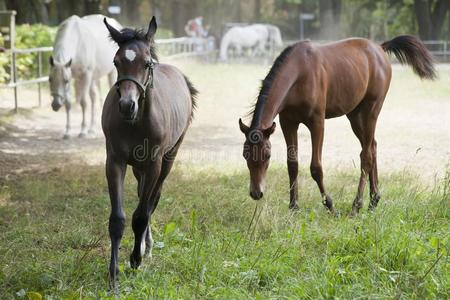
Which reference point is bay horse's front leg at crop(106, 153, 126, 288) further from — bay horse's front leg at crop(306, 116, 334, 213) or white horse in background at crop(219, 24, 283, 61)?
white horse in background at crop(219, 24, 283, 61)

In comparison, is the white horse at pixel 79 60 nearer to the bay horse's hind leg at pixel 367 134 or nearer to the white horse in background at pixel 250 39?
the bay horse's hind leg at pixel 367 134

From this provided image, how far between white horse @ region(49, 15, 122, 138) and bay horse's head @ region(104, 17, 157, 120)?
21.6 feet

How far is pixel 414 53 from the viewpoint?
7609mm

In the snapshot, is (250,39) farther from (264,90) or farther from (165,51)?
(264,90)

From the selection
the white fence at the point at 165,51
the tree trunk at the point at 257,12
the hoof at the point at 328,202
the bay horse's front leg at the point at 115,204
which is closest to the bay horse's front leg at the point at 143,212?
the bay horse's front leg at the point at 115,204

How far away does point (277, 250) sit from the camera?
185 inches

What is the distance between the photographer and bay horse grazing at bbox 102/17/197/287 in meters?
4.42

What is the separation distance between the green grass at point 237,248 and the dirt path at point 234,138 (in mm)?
1267

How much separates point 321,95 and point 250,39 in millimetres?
27362

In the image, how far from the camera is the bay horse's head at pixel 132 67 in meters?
4.28

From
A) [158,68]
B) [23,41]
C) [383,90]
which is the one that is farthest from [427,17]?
[158,68]

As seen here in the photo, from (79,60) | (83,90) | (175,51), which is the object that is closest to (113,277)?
(79,60)

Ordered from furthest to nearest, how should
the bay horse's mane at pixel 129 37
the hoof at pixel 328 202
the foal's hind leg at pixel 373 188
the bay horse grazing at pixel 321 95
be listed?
the foal's hind leg at pixel 373 188 → the hoof at pixel 328 202 → the bay horse grazing at pixel 321 95 → the bay horse's mane at pixel 129 37

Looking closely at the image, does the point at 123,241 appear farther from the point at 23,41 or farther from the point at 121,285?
the point at 23,41
